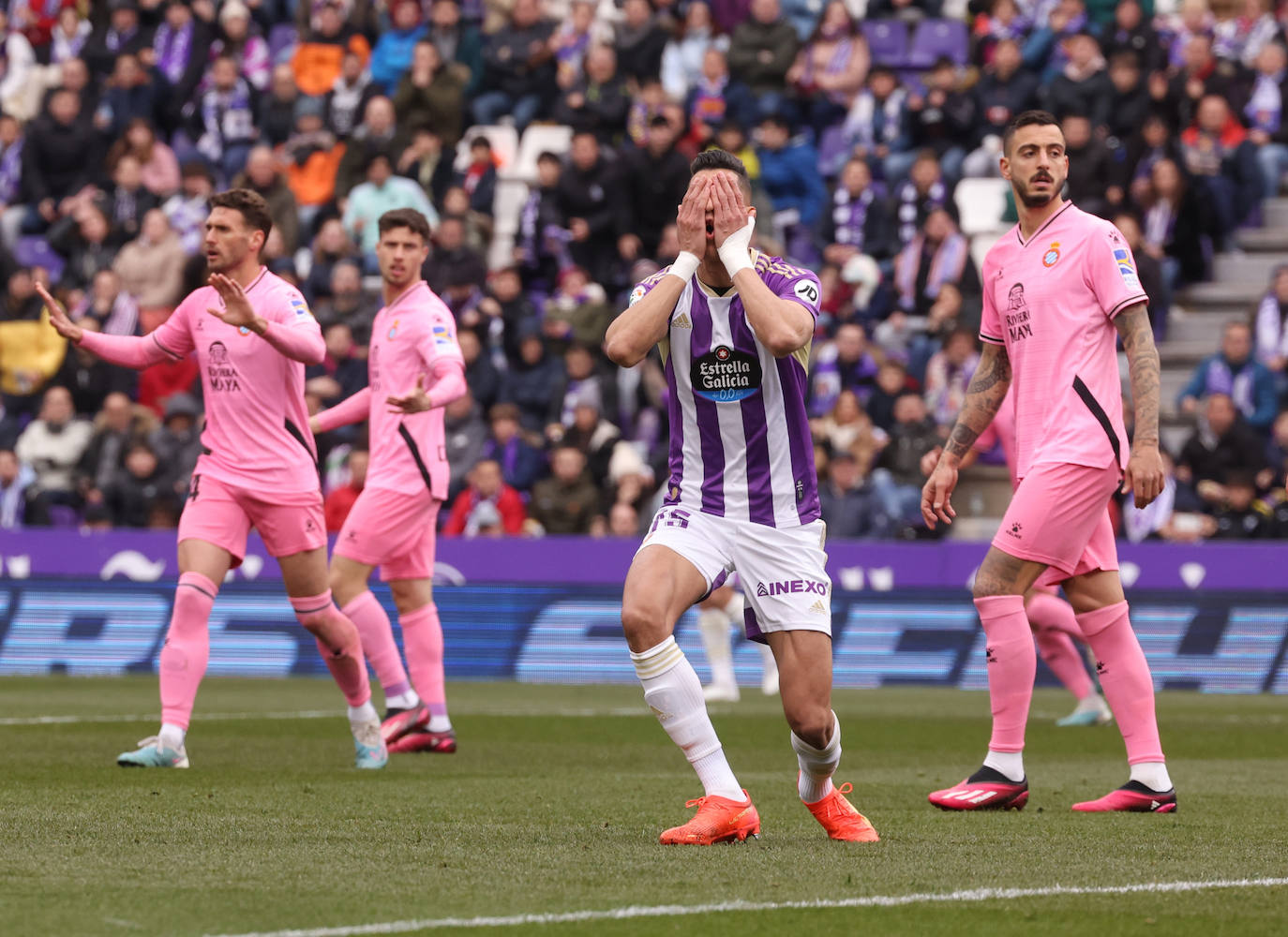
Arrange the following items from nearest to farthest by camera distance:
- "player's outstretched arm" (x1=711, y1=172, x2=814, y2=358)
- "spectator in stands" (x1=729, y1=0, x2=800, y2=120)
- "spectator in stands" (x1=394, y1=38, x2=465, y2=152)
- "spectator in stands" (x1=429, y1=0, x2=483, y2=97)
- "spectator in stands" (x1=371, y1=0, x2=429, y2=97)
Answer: "player's outstretched arm" (x1=711, y1=172, x2=814, y2=358) → "spectator in stands" (x1=729, y1=0, x2=800, y2=120) → "spectator in stands" (x1=394, y1=38, x2=465, y2=152) → "spectator in stands" (x1=429, y1=0, x2=483, y2=97) → "spectator in stands" (x1=371, y1=0, x2=429, y2=97)

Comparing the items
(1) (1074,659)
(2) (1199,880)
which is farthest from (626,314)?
(1) (1074,659)

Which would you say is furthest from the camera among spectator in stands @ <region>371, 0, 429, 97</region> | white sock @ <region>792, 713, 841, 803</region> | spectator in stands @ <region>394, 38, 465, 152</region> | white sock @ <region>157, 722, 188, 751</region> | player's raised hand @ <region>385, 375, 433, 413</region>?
spectator in stands @ <region>371, 0, 429, 97</region>

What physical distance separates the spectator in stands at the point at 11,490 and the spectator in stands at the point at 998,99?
1053cm


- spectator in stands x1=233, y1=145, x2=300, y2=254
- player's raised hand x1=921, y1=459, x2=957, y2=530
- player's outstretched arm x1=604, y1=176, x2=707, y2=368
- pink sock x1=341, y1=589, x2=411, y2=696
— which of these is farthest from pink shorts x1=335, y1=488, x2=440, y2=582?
spectator in stands x1=233, y1=145, x2=300, y2=254

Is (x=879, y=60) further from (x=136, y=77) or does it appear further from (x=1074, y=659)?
(x=1074, y=659)

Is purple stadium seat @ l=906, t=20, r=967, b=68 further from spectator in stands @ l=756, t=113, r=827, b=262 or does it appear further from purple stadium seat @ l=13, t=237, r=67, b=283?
purple stadium seat @ l=13, t=237, r=67, b=283

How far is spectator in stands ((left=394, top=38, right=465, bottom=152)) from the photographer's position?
2405 centimetres

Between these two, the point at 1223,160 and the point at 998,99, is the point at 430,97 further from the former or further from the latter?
the point at 1223,160

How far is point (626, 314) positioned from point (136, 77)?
2075 centimetres

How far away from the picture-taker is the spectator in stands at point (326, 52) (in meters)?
25.6

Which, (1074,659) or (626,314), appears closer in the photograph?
(626,314)

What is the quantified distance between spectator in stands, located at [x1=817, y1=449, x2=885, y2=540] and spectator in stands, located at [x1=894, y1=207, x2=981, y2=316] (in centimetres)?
287

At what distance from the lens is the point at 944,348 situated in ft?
65.0

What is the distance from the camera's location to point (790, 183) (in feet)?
74.7
